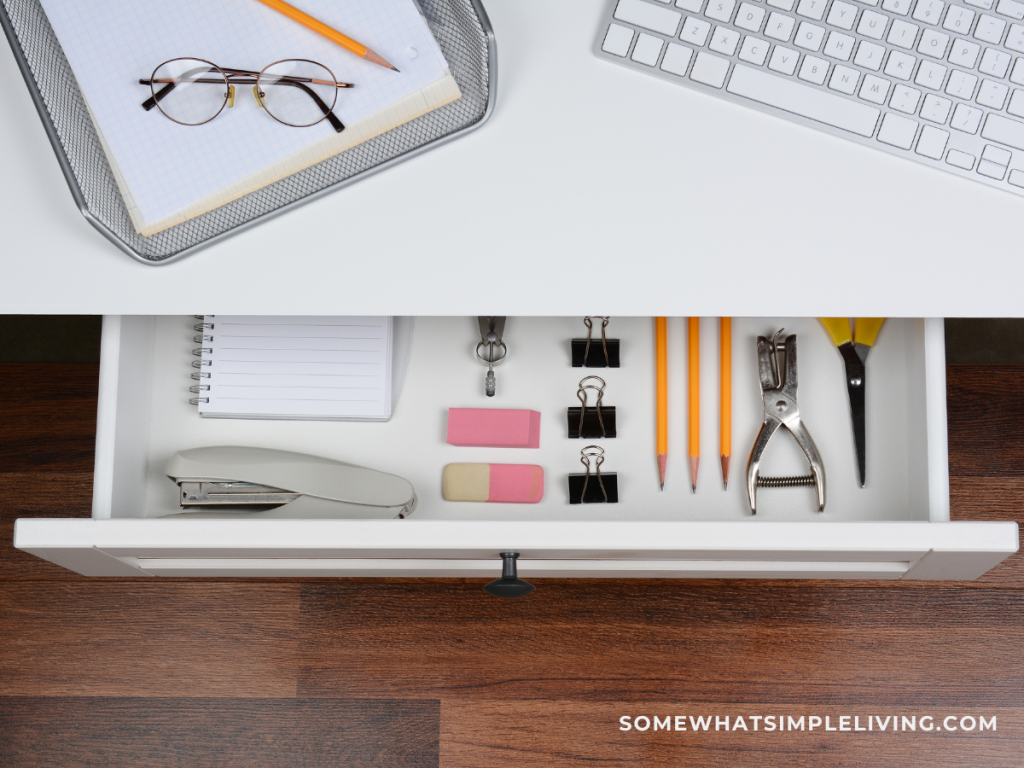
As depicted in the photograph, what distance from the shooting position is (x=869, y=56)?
467mm

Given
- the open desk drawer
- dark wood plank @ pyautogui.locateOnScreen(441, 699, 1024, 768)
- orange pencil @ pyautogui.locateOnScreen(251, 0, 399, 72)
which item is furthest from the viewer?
dark wood plank @ pyautogui.locateOnScreen(441, 699, 1024, 768)

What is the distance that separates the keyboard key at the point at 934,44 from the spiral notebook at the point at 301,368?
0.42 meters

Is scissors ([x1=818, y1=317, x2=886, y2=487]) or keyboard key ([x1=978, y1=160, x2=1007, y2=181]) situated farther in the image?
scissors ([x1=818, y1=317, x2=886, y2=487])

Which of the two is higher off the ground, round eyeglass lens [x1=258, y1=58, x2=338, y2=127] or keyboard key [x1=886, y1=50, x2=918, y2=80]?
keyboard key [x1=886, y1=50, x2=918, y2=80]

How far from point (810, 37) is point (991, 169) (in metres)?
0.14

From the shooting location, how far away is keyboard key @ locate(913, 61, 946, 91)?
46 centimetres

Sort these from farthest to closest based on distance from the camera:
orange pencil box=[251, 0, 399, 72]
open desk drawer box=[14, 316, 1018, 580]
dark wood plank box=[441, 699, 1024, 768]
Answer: dark wood plank box=[441, 699, 1024, 768], open desk drawer box=[14, 316, 1018, 580], orange pencil box=[251, 0, 399, 72]

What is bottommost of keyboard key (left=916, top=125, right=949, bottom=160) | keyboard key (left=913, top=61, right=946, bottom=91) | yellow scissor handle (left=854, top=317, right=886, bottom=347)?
yellow scissor handle (left=854, top=317, right=886, bottom=347)

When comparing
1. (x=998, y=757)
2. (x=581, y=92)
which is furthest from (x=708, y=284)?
(x=998, y=757)

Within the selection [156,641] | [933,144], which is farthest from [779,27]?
[156,641]

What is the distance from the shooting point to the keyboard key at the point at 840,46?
0.47 m

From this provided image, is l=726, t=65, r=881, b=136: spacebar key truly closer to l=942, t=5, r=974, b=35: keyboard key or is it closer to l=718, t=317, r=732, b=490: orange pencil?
l=942, t=5, r=974, b=35: keyboard key

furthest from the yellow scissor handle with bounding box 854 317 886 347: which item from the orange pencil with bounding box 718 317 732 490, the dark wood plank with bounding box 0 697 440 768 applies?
the dark wood plank with bounding box 0 697 440 768

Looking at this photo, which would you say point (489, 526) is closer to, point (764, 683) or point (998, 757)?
point (764, 683)
